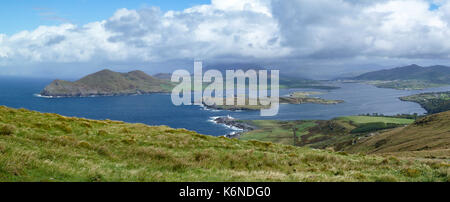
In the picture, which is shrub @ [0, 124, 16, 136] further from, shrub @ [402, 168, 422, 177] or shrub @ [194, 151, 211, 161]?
Answer: shrub @ [402, 168, 422, 177]

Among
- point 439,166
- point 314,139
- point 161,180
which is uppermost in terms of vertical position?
point 161,180

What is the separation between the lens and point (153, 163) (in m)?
18.5

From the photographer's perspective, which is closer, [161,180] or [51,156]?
[161,180]

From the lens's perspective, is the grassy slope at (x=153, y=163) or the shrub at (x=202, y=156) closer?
the grassy slope at (x=153, y=163)

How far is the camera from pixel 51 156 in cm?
1664

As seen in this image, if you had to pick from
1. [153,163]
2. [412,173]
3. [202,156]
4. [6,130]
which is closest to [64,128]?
[6,130]

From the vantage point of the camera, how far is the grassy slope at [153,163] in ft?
45.5

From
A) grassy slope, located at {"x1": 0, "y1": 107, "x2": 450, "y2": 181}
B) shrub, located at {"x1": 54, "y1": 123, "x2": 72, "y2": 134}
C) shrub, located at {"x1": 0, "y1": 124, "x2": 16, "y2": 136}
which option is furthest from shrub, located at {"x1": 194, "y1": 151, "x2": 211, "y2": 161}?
shrub, located at {"x1": 0, "y1": 124, "x2": 16, "y2": 136}

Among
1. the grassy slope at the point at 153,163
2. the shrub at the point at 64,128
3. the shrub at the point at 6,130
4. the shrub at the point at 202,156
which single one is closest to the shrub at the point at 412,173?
the grassy slope at the point at 153,163

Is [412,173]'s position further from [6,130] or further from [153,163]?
[6,130]

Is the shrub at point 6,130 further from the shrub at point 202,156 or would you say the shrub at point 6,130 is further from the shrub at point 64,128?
the shrub at point 202,156
